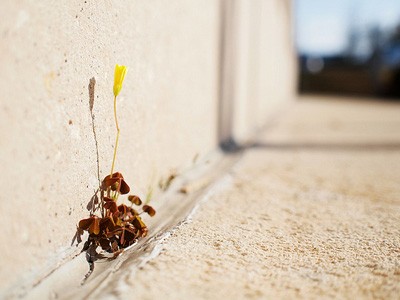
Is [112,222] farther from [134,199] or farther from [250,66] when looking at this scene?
[250,66]

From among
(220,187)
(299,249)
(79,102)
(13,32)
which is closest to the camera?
(13,32)

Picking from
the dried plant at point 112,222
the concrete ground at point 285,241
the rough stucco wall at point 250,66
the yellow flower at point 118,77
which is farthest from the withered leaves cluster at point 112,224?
the rough stucco wall at point 250,66

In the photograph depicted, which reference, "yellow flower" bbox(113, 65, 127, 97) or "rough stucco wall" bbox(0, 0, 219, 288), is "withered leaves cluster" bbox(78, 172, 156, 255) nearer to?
"rough stucco wall" bbox(0, 0, 219, 288)

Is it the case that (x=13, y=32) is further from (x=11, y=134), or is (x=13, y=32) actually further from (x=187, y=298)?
(x=187, y=298)

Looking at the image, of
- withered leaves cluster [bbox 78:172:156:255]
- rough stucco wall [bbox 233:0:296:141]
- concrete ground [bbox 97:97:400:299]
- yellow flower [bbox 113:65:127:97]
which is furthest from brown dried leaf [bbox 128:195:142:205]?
rough stucco wall [bbox 233:0:296:141]

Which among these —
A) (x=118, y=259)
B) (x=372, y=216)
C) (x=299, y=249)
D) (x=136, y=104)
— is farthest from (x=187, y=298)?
(x=372, y=216)

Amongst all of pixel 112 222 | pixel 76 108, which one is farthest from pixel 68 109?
pixel 112 222

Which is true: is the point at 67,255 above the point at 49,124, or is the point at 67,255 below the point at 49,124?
below
